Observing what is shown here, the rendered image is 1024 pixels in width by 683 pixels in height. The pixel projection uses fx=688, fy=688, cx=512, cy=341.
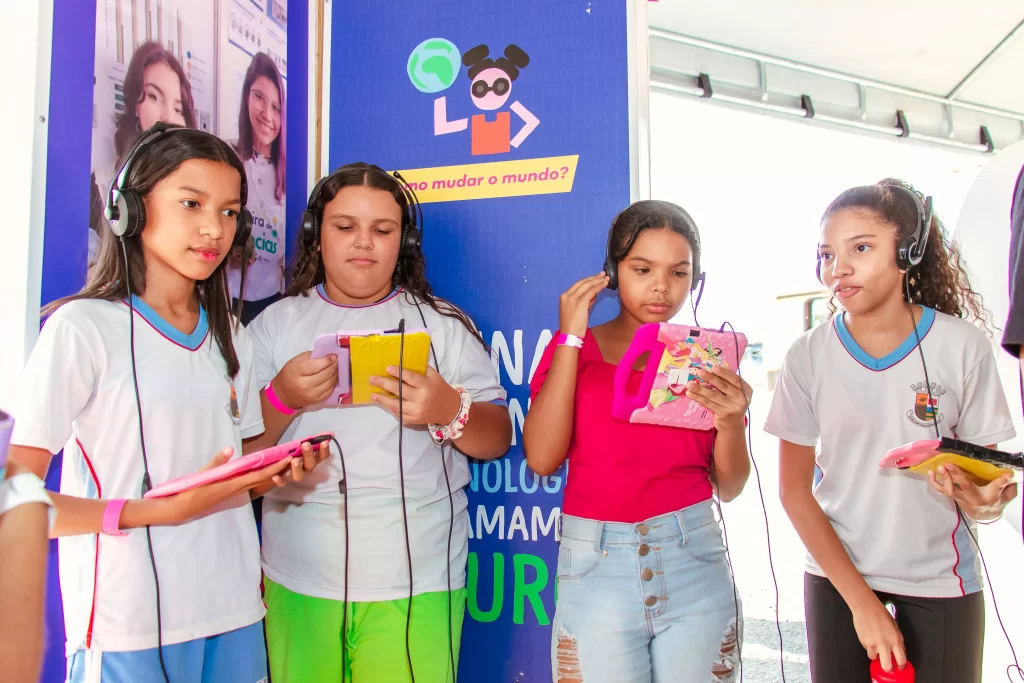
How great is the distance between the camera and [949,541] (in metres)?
1.63

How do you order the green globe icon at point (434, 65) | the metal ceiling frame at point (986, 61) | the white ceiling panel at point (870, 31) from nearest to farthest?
the green globe icon at point (434, 65) < the white ceiling panel at point (870, 31) < the metal ceiling frame at point (986, 61)

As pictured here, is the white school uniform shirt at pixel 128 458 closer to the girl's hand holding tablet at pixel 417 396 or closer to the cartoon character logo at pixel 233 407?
the cartoon character logo at pixel 233 407

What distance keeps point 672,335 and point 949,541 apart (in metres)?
0.88

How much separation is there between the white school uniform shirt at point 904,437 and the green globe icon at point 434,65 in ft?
4.74

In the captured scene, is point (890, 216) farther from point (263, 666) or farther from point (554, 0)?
point (263, 666)

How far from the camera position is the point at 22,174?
1408 millimetres

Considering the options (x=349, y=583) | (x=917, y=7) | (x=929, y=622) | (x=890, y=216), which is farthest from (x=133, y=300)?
(x=917, y=7)

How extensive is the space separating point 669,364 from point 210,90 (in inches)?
60.2

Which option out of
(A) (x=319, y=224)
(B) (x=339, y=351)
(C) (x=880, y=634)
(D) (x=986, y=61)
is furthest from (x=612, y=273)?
(D) (x=986, y=61)

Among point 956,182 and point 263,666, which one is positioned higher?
point 956,182

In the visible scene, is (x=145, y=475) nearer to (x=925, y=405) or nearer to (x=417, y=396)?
(x=417, y=396)

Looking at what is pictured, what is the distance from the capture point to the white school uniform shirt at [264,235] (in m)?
2.15

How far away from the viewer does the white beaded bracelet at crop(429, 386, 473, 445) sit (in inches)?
65.5

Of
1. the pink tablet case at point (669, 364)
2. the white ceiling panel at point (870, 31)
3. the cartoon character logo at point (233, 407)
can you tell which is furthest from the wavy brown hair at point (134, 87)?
the white ceiling panel at point (870, 31)
